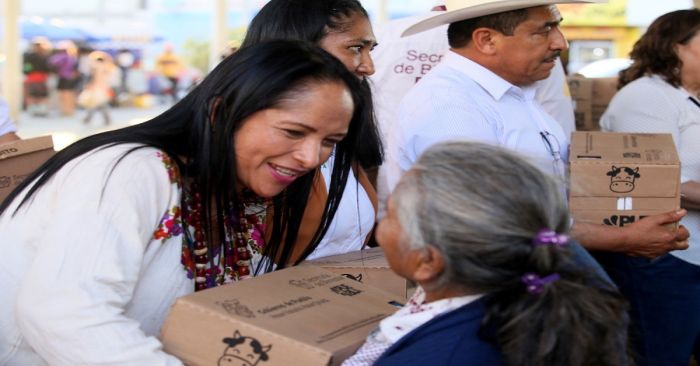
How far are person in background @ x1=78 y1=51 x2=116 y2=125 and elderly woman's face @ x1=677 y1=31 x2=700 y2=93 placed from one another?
1409cm

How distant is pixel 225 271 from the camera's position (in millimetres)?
1948

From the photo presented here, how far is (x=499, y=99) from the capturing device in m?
2.83

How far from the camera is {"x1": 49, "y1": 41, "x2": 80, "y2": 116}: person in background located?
16.8m

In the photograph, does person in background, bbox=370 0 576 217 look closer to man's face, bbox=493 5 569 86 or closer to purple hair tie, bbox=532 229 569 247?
man's face, bbox=493 5 569 86

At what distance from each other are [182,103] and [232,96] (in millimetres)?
152

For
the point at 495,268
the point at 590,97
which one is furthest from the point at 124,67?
the point at 495,268

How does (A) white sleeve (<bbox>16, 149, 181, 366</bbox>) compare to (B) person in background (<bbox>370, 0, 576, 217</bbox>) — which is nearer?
(A) white sleeve (<bbox>16, 149, 181, 366</bbox>)

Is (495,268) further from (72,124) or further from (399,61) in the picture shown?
(72,124)

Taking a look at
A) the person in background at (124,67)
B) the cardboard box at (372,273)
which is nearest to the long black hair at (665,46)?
the cardboard box at (372,273)

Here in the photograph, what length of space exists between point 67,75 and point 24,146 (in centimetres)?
1520

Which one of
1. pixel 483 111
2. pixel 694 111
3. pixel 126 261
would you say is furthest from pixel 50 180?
pixel 694 111

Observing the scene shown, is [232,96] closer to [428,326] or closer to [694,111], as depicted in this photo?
[428,326]

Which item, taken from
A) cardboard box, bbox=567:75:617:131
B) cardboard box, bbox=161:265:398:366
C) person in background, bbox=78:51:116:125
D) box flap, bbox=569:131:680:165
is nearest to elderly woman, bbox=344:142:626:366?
cardboard box, bbox=161:265:398:366

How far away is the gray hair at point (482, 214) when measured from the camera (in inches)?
54.9
